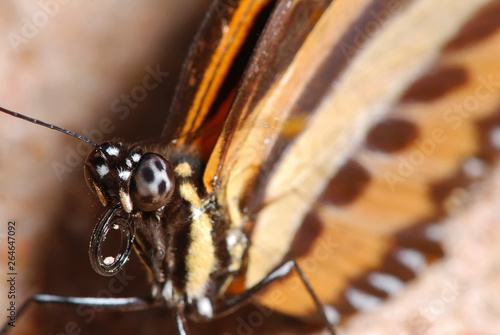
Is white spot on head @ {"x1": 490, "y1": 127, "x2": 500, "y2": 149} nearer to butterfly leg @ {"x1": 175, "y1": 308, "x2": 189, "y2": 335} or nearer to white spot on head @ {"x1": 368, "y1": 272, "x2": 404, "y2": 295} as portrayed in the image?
white spot on head @ {"x1": 368, "y1": 272, "x2": 404, "y2": 295}

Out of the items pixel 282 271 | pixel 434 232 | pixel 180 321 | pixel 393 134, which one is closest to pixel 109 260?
pixel 180 321

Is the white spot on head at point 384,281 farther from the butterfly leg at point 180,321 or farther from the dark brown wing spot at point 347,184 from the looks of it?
the butterfly leg at point 180,321

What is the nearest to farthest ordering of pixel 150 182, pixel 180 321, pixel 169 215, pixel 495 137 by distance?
pixel 150 182 → pixel 169 215 → pixel 180 321 → pixel 495 137

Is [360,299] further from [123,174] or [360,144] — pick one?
[123,174]

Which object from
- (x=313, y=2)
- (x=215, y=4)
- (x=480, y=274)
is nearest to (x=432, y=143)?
(x=480, y=274)

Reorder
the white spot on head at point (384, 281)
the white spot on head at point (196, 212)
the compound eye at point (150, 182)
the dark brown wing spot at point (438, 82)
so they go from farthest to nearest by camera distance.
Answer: the white spot on head at point (384, 281)
the dark brown wing spot at point (438, 82)
the white spot on head at point (196, 212)
the compound eye at point (150, 182)

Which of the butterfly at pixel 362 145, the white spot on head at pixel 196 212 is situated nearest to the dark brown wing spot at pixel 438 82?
the butterfly at pixel 362 145
